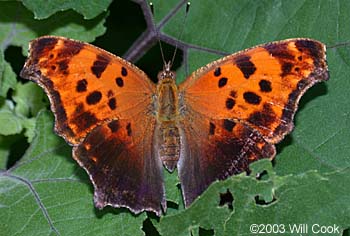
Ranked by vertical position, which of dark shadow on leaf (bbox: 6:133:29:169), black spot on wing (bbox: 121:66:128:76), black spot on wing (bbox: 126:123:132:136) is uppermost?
black spot on wing (bbox: 121:66:128:76)

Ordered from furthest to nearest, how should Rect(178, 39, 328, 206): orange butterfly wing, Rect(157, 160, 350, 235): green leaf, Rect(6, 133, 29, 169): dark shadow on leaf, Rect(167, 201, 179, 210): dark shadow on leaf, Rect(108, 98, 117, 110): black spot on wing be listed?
Rect(6, 133, 29, 169): dark shadow on leaf, Rect(167, 201, 179, 210): dark shadow on leaf, Rect(108, 98, 117, 110): black spot on wing, Rect(178, 39, 328, 206): orange butterfly wing, Rect(157, 160, 350, 235): green leaf

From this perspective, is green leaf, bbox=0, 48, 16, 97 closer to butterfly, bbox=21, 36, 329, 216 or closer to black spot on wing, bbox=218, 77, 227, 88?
butterfly, bbox=21, 36, 329, 216

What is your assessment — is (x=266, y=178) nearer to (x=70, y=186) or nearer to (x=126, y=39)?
(x=70, y=186)

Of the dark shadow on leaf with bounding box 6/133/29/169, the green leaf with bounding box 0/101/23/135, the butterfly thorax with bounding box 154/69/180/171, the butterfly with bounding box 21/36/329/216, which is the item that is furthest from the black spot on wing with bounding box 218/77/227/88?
the dark shadow on leaf with bounding box 6/133/29/169

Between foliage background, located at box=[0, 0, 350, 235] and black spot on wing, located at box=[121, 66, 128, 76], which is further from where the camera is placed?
black spot on wing, located at box=[121, 66, 128, 76]

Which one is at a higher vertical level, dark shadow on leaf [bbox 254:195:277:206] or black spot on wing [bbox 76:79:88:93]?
black spot on wing [bbox 76:79:88:93]

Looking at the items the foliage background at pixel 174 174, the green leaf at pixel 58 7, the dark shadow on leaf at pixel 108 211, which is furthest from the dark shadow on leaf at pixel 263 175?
the green leaf at pixel 58 7

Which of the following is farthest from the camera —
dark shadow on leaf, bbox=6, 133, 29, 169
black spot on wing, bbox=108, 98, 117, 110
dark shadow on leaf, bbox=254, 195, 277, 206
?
dark shadow on leaf, bbox=6, 133, 29, 169

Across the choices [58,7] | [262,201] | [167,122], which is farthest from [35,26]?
[262,201]
